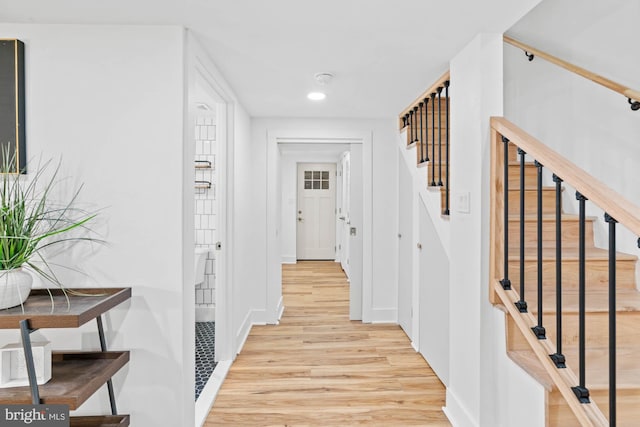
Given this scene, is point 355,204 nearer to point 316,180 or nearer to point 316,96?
point 316,96

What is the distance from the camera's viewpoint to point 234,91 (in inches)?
122

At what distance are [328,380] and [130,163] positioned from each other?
6.44 feet

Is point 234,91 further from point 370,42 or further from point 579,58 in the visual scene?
point 579,58

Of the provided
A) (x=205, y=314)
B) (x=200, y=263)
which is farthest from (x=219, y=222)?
(x=205, y=314)

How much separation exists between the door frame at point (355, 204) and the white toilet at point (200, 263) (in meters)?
0.64

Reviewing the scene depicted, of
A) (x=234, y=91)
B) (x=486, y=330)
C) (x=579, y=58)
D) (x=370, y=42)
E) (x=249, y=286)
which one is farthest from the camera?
(x=249, y=286)

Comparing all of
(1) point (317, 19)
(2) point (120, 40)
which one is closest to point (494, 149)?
(1) point (317, 19)

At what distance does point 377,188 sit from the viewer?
4.15m

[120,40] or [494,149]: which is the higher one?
[120,40]

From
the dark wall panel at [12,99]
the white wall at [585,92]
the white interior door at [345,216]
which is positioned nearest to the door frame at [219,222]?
the dark wall panel at [12,99]

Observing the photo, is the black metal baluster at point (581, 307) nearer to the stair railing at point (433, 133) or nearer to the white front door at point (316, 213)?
the stair railing at point (433, 133)

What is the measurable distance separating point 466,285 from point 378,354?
140cm

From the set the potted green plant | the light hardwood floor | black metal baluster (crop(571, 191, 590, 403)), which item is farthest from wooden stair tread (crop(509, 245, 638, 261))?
the potted green plant

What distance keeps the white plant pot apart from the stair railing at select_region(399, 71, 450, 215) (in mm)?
2403
